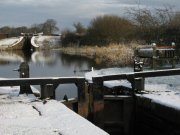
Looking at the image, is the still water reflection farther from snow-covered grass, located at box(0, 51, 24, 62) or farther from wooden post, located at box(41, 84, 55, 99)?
wooden post, located at box(41, 84, 55, 99)

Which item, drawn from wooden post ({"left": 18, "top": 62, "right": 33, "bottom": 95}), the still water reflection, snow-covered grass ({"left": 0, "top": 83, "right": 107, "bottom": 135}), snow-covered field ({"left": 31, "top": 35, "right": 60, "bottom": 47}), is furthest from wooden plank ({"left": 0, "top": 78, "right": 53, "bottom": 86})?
snow-covered field ({"left": 31, "top": 35, "right": 60, "bottom": 47})

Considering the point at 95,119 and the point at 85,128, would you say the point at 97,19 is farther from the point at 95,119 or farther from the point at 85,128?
the point at 85,128

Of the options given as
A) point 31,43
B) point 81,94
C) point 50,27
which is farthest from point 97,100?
point 50,27

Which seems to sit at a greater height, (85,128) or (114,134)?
(85,128)

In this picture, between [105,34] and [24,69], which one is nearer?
[24,69]

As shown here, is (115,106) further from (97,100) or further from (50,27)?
(50,27)

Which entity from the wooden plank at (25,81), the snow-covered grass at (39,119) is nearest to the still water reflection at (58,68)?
the wooden plank at (25,81)

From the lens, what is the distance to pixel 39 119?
4094 mm

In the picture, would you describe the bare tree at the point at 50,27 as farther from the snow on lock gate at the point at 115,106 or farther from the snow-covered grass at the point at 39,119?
the snow-covered grass at the point at 39,119

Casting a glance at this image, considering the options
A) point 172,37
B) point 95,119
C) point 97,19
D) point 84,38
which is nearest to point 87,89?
point 95,119

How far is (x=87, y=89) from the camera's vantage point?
5.83 meters

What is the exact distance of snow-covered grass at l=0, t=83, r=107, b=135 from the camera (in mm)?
3562

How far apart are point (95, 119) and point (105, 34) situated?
83.1 ft

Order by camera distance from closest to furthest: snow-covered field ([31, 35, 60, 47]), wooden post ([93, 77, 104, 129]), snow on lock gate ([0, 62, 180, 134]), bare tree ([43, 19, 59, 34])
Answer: snow on lock gate ([0, 62, 180, 134]) < wooden post ([93, 77, 104, 129]) < snow-covered field ([31, 35, 60, 47]) < bare tree ([43, 19, 59, 34])
